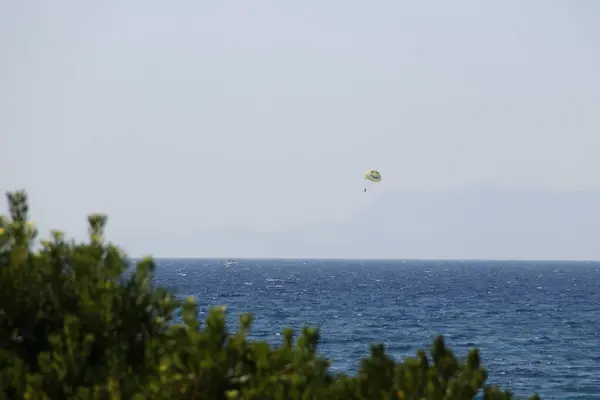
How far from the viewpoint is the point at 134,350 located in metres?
11.0

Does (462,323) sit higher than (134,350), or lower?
lower

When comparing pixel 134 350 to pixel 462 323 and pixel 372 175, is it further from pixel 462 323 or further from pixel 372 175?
pixel 462 323

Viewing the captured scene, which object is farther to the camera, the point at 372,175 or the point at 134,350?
the point at 372,175

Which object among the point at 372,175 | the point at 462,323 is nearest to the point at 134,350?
the point at 372,175

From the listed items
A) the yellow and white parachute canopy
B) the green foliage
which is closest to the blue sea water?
the yellow and white parachute canopy

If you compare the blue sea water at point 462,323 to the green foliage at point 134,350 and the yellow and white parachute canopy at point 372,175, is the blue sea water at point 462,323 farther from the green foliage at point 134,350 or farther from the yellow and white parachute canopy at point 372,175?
the green foliage at point 134,350

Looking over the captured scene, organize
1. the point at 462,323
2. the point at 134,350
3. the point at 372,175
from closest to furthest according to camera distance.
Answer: the point at 134,350, the point at 372,175, the point at 462,323

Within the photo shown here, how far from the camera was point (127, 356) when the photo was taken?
430 inches

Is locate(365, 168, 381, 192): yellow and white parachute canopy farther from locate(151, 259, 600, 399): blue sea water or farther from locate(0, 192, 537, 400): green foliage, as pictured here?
locate(0, 192, 537, 400): green foliage

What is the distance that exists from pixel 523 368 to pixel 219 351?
57.9 meters

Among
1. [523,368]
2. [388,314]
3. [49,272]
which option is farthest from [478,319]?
[49,272]

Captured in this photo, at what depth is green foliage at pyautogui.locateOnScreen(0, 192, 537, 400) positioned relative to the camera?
928 cm

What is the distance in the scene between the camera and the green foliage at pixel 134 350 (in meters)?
9.28

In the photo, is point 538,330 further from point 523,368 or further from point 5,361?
point 5,361
